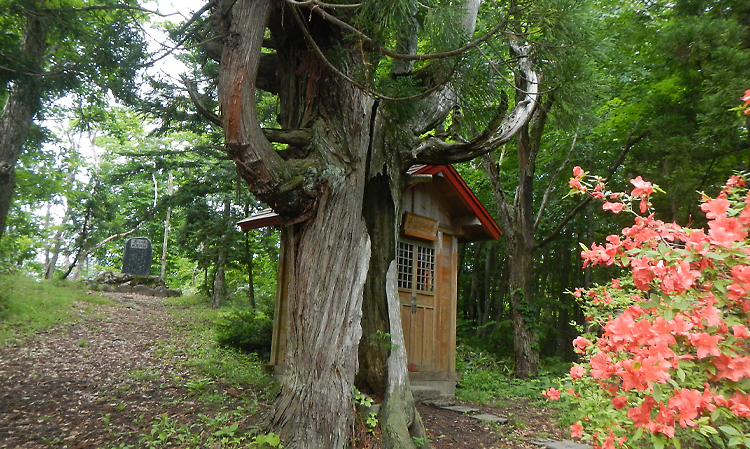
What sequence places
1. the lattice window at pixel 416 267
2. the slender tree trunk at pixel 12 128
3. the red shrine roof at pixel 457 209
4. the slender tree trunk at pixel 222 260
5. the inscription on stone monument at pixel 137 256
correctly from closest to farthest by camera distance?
the slender tree trunk at pixel 12 128 < the lattice window at pixel 416 267 < the red shrine roof at pixel 457 209 < the slender tree trunk at pixel 222 260 < the inscription on stone monument at pixel 137 256

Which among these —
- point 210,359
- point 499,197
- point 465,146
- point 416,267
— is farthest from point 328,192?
Answer: point 499,197

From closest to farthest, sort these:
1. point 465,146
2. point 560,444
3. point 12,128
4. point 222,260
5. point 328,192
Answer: point 328,192
point 465,146
point 560,444
point 12,128
point 222,260

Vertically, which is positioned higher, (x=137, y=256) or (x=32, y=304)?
(x=137, y=256)

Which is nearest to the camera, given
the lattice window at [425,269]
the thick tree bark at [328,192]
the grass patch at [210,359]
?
the thick tree bark at [328,192]

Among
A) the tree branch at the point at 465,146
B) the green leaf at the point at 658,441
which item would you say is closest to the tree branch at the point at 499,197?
the tree branch at the point at 465,146

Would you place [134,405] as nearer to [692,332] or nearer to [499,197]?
[692,332]

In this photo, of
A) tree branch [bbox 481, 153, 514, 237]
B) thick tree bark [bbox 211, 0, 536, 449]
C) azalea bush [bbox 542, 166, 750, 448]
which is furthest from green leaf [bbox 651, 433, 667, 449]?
tree branch [bbox 481, 153, 514, 237]

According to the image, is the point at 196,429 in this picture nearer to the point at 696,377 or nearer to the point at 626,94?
the point at 696,377

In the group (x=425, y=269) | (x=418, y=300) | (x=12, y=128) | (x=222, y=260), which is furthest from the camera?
(x=222, y=260)

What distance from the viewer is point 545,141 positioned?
13.6m

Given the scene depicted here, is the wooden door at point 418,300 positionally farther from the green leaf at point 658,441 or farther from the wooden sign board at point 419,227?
the green leaf at point 658,441

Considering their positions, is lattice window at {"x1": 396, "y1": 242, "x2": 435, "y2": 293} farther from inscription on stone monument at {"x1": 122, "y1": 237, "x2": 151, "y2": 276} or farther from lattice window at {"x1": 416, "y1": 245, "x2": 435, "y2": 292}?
inscription on stone monument at {"x1": 122, "y1": 237, "x2": 151, "y2": 276}

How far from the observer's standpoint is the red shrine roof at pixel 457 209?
794cm

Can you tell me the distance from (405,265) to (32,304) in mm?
9522
